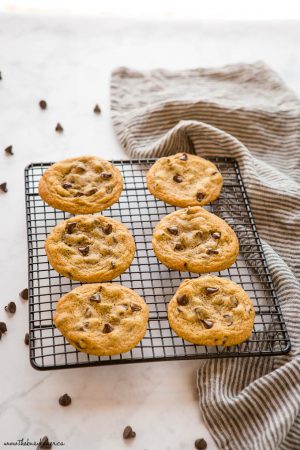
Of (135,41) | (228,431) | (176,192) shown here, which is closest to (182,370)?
(228,431)

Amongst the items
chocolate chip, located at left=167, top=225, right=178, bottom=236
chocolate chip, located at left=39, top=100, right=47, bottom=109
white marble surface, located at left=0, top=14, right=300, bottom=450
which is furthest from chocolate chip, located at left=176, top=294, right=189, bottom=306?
chocolate chip, located at left=39, top=100, right=47, bottom=109

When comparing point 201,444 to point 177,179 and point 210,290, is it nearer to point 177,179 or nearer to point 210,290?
point 210,290

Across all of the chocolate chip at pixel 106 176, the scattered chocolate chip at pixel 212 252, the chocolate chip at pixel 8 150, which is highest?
the scattered chocolate chip at pixel 212 252

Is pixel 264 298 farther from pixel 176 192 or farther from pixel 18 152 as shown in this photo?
pixel 18 152

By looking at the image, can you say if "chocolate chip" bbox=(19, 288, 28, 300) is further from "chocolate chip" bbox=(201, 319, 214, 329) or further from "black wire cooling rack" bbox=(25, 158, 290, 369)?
"chocolate chip" bbox=(201, 319, 214, 329)

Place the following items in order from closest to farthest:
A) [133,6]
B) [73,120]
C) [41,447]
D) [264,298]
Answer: [41,447]
[264,298]
[73,120]
[133,6]

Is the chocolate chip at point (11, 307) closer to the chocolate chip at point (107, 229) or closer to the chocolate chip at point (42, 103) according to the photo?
the chocolate chip at point (107, 229)

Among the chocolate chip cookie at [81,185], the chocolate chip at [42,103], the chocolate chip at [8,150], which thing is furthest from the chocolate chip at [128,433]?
the chocolate chip at [42,103]

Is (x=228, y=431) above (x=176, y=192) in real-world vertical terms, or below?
below
